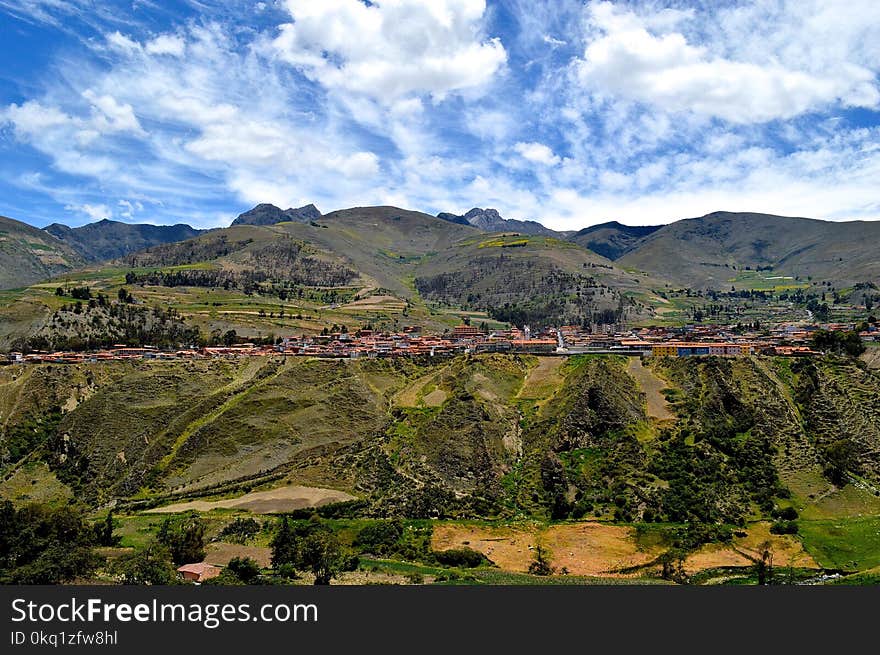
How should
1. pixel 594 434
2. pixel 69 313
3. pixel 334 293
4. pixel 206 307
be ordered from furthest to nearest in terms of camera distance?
1. pixel 334 293
2. pixel 206 307
3. pixel 69 313
4. pixel 594 434

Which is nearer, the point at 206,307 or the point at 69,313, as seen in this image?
the point at 69,313

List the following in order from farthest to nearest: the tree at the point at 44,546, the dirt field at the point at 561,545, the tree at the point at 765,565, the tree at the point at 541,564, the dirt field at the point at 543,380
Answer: the dirt field at the point at 543,380 < the dirt field at the point at 561,545 < the tree at the point at 541,564 < the tree at the point at 765,565 < the tree at the point at 44,546

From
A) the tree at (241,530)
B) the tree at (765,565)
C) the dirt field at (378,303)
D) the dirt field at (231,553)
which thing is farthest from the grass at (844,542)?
the dirt field at (378,303)

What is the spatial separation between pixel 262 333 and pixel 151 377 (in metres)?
46.9

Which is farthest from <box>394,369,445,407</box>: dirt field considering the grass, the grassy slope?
the grass

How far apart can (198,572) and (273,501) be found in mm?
17864

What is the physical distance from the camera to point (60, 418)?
7606cm

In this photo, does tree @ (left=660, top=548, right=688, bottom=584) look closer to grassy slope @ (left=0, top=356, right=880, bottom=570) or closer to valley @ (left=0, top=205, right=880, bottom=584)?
valley @ (left=0, top=205, right=880, bottom=584)

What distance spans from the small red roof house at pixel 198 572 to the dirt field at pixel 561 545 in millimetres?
15473

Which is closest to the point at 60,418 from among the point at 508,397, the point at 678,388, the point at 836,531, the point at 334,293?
the point at 508,397

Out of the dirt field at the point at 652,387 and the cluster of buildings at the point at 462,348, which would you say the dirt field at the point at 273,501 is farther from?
the dirt field at the point at 652,387

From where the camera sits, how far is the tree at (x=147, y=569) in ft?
104

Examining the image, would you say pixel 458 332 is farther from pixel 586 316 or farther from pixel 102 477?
pixel 102 477

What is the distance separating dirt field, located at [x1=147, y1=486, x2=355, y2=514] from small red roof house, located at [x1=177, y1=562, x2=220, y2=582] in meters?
14.1
